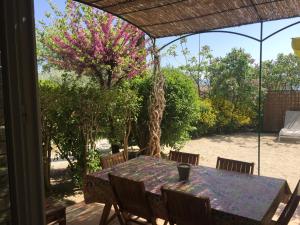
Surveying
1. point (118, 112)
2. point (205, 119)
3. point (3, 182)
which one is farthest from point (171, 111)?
point (3, 182)

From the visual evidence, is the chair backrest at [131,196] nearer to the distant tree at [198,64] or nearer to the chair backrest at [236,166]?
the chair backrest at [236,166]

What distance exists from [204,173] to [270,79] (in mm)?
9935

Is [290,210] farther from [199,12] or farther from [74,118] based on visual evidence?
[74,118]

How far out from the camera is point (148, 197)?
8.16 ft

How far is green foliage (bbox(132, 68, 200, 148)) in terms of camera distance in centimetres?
612

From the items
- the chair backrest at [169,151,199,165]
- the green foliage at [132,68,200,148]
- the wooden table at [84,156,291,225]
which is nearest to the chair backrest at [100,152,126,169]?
the wooden table at [84,156,291,225]

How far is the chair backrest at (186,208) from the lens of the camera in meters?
2.08

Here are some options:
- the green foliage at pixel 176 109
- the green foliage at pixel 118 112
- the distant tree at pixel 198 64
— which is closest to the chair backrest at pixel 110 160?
the green foliage at pixel 118 112

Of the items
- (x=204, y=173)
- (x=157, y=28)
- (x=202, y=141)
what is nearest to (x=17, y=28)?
(x=204, y=173)

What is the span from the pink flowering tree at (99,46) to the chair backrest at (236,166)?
3381 millimetres

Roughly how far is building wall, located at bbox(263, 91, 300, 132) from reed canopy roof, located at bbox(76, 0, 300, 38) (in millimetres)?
6921

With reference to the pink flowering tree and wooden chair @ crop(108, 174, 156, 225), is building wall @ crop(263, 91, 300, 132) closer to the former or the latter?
the pink flowering tree

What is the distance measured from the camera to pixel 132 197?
8.28ft

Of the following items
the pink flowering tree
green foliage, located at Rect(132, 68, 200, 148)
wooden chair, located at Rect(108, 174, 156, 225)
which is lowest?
wooden chair, located at Rect(108, 174, 156, 225)
